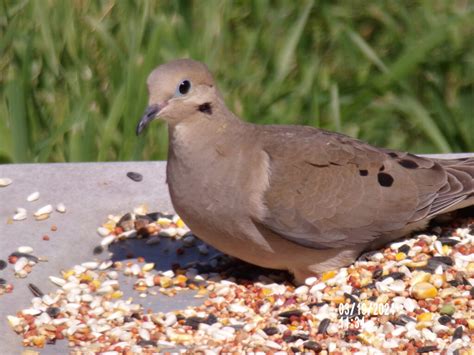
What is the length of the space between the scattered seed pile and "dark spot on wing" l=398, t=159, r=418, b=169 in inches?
A: 10.5

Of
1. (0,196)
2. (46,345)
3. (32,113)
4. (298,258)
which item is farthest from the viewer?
(32,113)

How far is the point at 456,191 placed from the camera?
14.3 ft

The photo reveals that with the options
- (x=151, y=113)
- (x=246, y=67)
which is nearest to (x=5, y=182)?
(x=151, y=113)

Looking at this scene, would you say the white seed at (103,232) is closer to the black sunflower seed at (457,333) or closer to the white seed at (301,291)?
the white seed at (301,291)

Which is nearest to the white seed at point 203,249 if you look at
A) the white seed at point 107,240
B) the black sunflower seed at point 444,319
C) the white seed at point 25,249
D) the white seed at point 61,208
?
the white seed at point 107,240

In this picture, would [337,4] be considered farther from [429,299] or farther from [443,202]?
[429,299]

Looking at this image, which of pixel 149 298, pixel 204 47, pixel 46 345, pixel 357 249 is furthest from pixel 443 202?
pixel 204 47

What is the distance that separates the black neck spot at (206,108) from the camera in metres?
4.10

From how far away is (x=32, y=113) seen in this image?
5.57 meters

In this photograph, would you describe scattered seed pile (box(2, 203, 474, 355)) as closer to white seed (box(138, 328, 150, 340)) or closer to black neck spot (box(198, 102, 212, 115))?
white seed (box(138, 328, 150, 340))

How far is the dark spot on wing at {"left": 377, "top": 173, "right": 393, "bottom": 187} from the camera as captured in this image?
430 cm

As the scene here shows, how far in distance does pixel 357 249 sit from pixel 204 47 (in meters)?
1.96

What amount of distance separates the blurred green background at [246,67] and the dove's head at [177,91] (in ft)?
4.44
